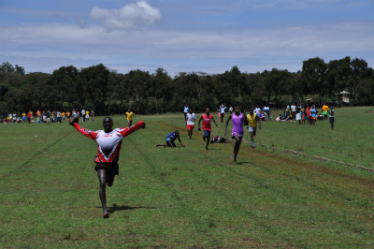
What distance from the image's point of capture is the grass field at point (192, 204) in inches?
302

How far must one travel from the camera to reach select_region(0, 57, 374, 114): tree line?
331 ft

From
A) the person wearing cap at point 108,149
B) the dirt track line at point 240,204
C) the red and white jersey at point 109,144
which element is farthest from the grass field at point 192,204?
the red and white jersey at point 109,144

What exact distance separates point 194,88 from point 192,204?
9962cm

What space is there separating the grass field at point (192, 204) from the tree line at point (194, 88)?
81.0m

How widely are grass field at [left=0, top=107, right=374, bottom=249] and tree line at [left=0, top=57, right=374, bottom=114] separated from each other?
266ft

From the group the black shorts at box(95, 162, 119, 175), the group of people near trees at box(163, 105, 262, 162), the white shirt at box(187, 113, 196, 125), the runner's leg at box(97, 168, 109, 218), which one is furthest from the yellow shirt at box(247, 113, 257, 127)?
the runner's leg at box(97, 168, 109, 218)

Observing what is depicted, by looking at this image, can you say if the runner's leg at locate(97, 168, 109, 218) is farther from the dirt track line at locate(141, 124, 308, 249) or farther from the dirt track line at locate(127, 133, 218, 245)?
the dirt track line at locate(141, 124, 308, 249)

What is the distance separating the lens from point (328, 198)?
11.1 meters

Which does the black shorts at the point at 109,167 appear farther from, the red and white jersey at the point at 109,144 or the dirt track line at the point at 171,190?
the dirt track line at the point at 171,190

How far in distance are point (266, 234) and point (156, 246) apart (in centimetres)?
171

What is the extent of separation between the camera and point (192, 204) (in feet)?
33.9

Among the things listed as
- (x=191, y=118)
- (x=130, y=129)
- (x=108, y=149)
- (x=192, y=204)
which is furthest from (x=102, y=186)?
(x=191, y=118)

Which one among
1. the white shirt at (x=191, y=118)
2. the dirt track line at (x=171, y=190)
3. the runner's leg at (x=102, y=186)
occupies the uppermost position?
the white shirt at (x=191, y=118)

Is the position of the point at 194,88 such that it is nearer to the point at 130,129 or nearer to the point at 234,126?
the point at 234,126
